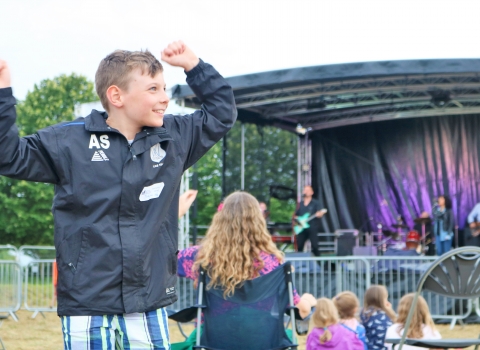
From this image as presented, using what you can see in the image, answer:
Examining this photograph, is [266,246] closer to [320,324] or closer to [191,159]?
[320,324]

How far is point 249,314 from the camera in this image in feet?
13.1

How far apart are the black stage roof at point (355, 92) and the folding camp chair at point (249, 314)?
8.97 m

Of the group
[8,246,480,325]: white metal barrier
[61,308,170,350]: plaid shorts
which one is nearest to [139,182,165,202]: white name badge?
[61,308,170,350]: plaid shorts

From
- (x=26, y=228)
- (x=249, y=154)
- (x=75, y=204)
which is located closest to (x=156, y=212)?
(x=75, y=204)

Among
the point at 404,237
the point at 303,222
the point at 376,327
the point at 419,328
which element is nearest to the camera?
the point at 419,328

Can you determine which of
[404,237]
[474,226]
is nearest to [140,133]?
[474,226]

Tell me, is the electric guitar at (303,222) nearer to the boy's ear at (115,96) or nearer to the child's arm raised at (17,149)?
the boy's ear at (115,96)

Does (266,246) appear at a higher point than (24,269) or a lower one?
higher

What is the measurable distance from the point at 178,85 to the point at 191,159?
10.7 meters

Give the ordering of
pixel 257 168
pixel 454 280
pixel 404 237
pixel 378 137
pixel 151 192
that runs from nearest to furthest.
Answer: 1. pixel 151 192
2. pixel 454 280
3. pixel 404 237
4. pixel 378 137
5. pixel 257 168

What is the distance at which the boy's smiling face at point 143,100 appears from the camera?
2207 mm

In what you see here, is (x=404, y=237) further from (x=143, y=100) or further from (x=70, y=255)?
(x=70, y=255)

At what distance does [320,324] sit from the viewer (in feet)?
15.6

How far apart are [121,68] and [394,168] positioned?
629 inches
